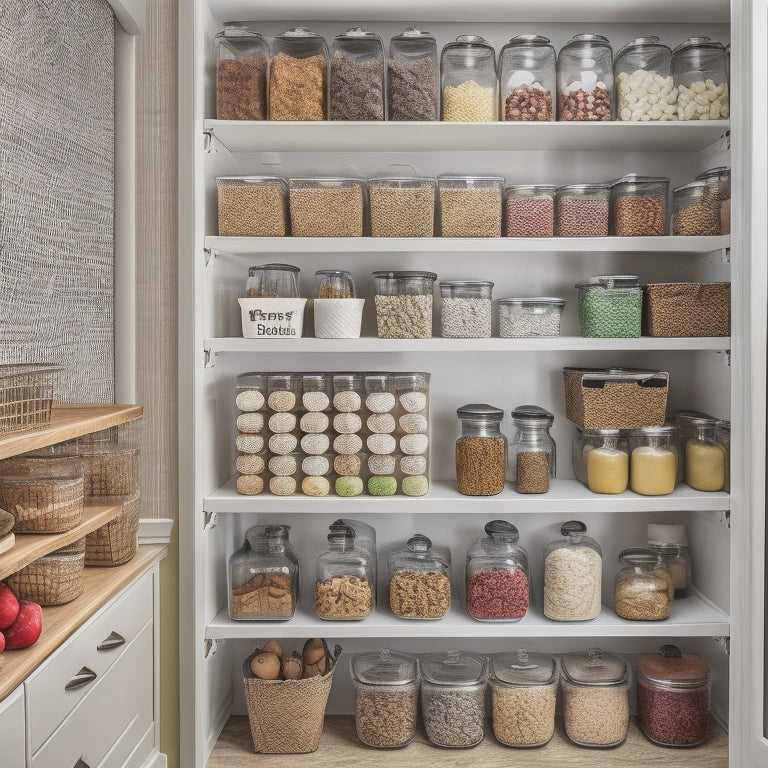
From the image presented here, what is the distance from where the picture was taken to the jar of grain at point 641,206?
219cm

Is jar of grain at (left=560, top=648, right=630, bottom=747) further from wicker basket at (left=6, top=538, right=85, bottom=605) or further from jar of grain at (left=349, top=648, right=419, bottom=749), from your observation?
wicker basket at (left=6, top=538, right=85, bottom=605)

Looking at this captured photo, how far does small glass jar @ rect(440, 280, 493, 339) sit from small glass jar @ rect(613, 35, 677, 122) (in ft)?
2.11

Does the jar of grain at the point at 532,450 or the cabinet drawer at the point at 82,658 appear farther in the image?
the jar of grain at the point at 532,450

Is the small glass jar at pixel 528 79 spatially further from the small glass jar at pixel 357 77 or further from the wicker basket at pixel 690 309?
the wicker basket at pixel 690 309

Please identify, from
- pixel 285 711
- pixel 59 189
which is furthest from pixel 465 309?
pixel 285 711

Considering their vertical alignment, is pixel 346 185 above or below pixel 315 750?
above

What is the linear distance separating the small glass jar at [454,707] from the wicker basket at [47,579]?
3.53 ft

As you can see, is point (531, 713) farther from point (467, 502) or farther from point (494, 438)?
point (494, 438)

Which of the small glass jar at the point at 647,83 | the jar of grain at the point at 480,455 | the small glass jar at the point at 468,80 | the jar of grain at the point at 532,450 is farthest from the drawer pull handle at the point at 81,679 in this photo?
the small glass jar at the point at 647,83

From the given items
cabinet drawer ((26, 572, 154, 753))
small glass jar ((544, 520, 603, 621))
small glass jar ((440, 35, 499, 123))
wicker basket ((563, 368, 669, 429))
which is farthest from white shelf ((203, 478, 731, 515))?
small glass jar ((440, 35, 499, 123))

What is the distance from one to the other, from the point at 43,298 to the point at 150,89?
2.49 ft

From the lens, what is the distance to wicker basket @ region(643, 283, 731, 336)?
2.15m

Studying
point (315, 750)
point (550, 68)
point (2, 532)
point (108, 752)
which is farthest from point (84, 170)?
point (315, 750)

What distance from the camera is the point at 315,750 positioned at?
7.24 ft
